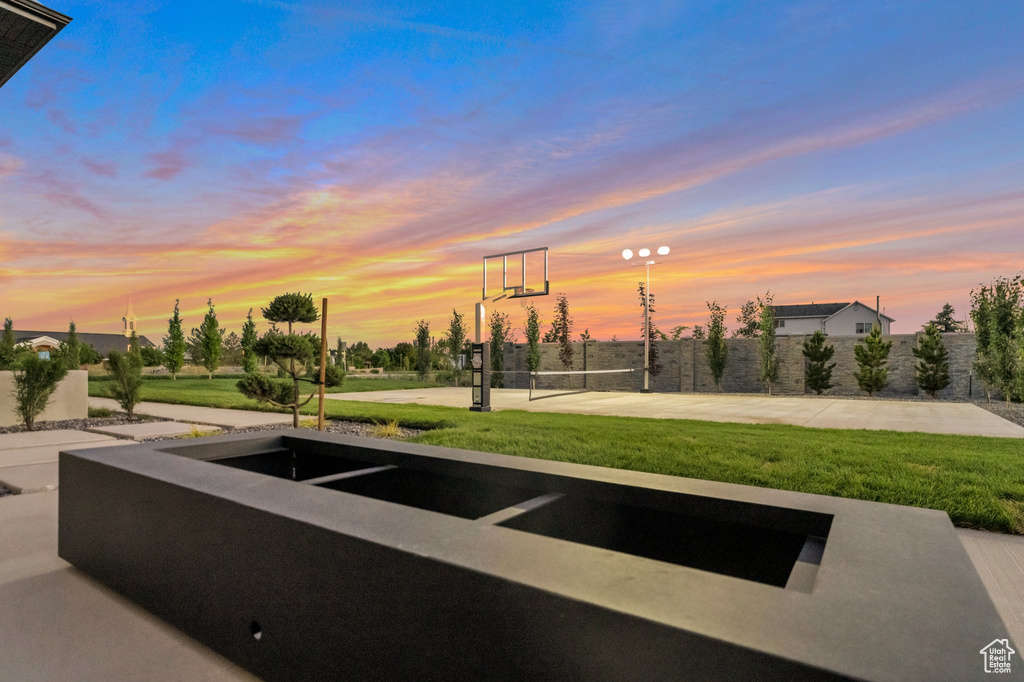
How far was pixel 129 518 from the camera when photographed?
2.48 meters

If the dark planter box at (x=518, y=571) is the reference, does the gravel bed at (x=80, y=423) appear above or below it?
below

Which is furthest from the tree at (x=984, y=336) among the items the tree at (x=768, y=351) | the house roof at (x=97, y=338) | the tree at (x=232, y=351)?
the house roof at (x=97, y=338)

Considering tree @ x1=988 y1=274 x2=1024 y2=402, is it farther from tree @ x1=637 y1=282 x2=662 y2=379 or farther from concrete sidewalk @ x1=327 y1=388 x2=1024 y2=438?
tree @ x1=637 y1=282 x2=662 y2=379

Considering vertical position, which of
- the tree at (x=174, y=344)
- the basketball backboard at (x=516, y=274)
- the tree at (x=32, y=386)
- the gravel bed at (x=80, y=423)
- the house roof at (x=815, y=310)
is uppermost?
the house roof at (x=815, y=310)

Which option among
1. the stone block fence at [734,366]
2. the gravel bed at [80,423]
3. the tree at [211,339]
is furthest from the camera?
the tree at [211,339]

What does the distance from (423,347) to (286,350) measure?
16.6 metres

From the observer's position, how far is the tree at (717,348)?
20.1 meters

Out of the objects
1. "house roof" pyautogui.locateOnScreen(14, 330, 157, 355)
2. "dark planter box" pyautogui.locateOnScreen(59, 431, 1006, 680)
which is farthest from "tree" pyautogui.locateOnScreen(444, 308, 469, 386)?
"house roof" pyautogui.locateOnScreen(14, 330, 157, 355)

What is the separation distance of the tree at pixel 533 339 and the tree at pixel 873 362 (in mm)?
11766

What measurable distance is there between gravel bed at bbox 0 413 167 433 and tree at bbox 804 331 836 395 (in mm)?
19011

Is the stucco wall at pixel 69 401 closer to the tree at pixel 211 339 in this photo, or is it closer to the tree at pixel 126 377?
the tree at pixel 126 377

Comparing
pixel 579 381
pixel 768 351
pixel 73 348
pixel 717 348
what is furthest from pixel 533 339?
pixel 73 348

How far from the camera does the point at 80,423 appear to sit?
30.3 ft

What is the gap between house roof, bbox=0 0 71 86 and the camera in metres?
4.33
